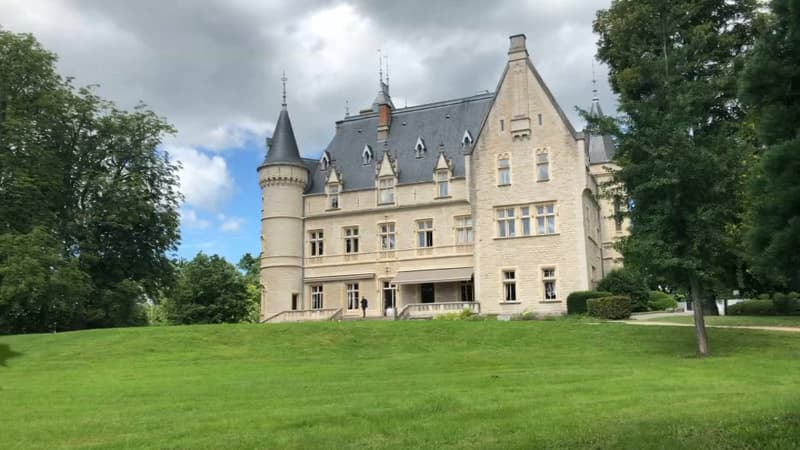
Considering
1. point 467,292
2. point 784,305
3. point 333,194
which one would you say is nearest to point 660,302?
point 784,305

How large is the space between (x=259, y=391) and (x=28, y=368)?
35.0 feet

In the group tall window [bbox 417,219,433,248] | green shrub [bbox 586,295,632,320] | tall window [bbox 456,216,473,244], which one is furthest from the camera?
tall window [bbox 417,219,433,248]

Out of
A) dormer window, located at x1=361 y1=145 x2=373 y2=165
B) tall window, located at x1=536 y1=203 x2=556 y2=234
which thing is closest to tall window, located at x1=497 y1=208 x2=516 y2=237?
tall window, located at x1=536 y1=203 x2=556 y2=234

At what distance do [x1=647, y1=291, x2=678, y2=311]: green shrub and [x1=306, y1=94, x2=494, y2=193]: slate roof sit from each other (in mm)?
14650

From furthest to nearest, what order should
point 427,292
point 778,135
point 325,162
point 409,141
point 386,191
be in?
point 325,162 < point 409,141 < point 386,191 < point 427,292 < point 778,135

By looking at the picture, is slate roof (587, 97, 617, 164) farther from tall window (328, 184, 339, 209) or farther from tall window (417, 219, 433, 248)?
tall window (328, 184, 339, 209)

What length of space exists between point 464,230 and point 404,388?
1142 inches

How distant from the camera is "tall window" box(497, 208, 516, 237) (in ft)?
126

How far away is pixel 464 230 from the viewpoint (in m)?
41.6

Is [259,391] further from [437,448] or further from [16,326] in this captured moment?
[16,326]

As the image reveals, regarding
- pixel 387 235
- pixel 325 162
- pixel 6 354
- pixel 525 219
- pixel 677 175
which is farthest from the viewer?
pixel 325 162

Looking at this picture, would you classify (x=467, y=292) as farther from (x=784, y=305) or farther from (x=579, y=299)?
(x=784, y=305)

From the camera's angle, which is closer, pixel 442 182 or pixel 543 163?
pixel 543 163

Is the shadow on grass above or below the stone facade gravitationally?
below
